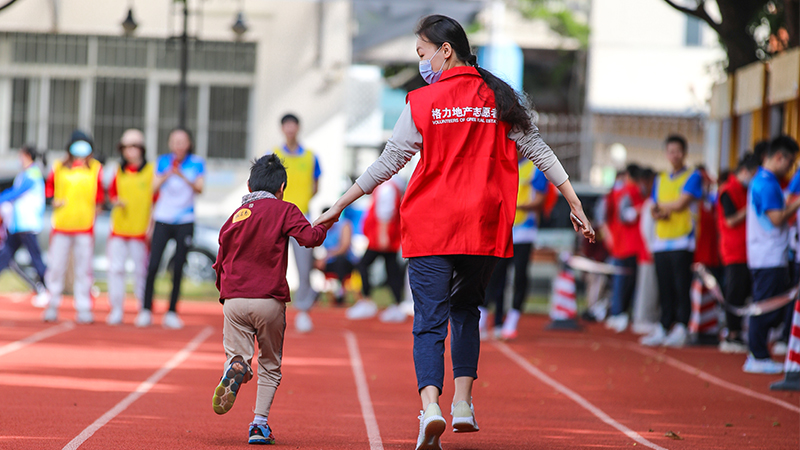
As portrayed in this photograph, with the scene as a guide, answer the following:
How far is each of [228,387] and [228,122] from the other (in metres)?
16.7

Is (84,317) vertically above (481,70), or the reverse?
(481,70)

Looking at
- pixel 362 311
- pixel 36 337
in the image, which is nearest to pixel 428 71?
pixel 36 337

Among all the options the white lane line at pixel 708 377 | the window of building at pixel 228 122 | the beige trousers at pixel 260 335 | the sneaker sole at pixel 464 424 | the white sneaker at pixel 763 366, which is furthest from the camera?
the window of building at pixel 228 122

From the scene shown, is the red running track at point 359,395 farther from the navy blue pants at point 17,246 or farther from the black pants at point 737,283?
the navy blue pants at point 17,246

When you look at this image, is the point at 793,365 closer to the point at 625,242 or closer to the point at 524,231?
the point at 524,231

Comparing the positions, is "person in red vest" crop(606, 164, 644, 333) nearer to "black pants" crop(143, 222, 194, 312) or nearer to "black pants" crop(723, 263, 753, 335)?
"black pants" crop(723, 263, 753, 335)

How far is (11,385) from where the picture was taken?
7.27 meters

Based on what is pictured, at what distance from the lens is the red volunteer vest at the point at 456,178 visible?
5.06 meters

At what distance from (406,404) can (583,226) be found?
2506mm

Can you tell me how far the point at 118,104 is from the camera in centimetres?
2142

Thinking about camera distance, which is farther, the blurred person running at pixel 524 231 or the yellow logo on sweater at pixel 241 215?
the blurred person running at pixel 524 231

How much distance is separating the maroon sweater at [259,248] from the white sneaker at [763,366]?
568 centimetres

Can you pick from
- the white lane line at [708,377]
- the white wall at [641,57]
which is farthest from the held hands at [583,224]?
the white wall at [641,57]

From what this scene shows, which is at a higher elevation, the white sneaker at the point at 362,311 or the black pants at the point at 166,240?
the black pants at the point at 166,240
